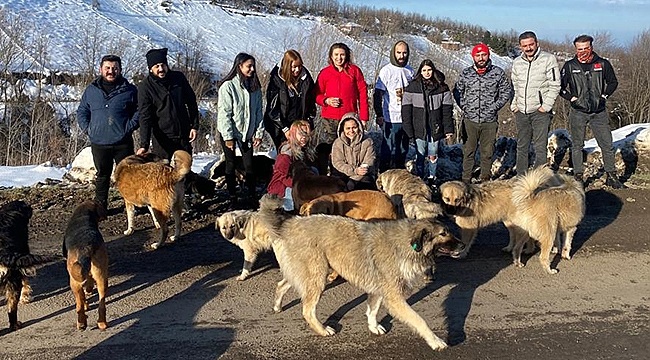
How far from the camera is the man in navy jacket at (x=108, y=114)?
24.9 feet

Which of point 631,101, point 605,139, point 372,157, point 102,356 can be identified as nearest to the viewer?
point 102,356

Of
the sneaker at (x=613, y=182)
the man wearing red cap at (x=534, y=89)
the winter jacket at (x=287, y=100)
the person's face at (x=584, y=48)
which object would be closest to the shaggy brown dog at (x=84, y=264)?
the winter jacket at (x=287, y=100)

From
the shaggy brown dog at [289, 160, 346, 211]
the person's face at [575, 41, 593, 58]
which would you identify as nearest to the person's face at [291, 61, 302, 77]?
the shaggy brown dog at [289, 160, 346, 211]

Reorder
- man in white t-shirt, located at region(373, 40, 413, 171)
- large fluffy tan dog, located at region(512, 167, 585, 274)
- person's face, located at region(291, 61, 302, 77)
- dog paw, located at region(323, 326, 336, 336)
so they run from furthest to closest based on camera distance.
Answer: man in white t-shirt, located at region(373, 40, 413, 171)
person's face, located at region(291, 61, 302, 77)
large fluffy tan dog, located at region(512, 167, 585, 274)
dog paw, located at region(323, 326, 336, 336)

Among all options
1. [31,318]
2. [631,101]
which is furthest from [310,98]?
[631,101]

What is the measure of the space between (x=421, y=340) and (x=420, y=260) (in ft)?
2.10

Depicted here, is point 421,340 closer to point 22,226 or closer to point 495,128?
point 22,226

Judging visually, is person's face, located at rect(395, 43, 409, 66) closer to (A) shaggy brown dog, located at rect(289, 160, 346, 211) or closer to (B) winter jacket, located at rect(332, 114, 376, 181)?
(B) winter jacket, located at rect(332, 114, 376, 181)

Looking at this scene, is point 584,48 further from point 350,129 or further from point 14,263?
point 14,263

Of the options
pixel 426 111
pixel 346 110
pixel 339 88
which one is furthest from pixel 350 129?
pixel 426 111

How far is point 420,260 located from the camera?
468 cm

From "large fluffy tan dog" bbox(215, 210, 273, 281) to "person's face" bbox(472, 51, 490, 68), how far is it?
14.7 ft

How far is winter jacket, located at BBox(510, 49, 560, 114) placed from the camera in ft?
28.5

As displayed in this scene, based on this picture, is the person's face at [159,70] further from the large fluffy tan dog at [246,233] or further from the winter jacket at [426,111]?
the winter jacket at [426,111]
